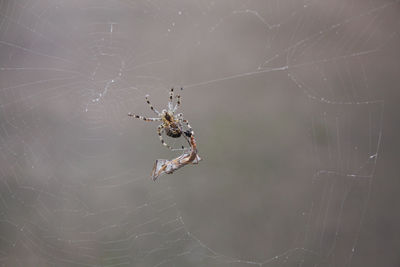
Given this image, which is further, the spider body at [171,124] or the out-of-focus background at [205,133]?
the out-of-focus background at [205,133]

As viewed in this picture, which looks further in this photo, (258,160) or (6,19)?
(258,160)

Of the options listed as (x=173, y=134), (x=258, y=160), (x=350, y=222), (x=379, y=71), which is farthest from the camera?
(x=258, y=160)

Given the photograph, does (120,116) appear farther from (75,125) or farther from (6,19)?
(6,19)

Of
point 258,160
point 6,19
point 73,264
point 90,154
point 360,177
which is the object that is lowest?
point 73,264

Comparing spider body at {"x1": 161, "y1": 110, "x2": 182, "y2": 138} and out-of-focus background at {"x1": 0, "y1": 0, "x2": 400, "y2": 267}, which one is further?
out-of-focus background at {"x1": 0, "y1": 0, "x2": 400, "y2": 267}

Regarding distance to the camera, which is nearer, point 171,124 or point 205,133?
point 171,124

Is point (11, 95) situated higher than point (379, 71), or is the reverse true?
point (11, 95)

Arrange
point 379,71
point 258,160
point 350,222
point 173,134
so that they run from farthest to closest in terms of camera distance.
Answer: point 258,160, point 350,222, point 379,71, point 173,134

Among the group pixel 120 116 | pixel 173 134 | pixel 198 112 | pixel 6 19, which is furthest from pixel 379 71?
pixel 6 19
